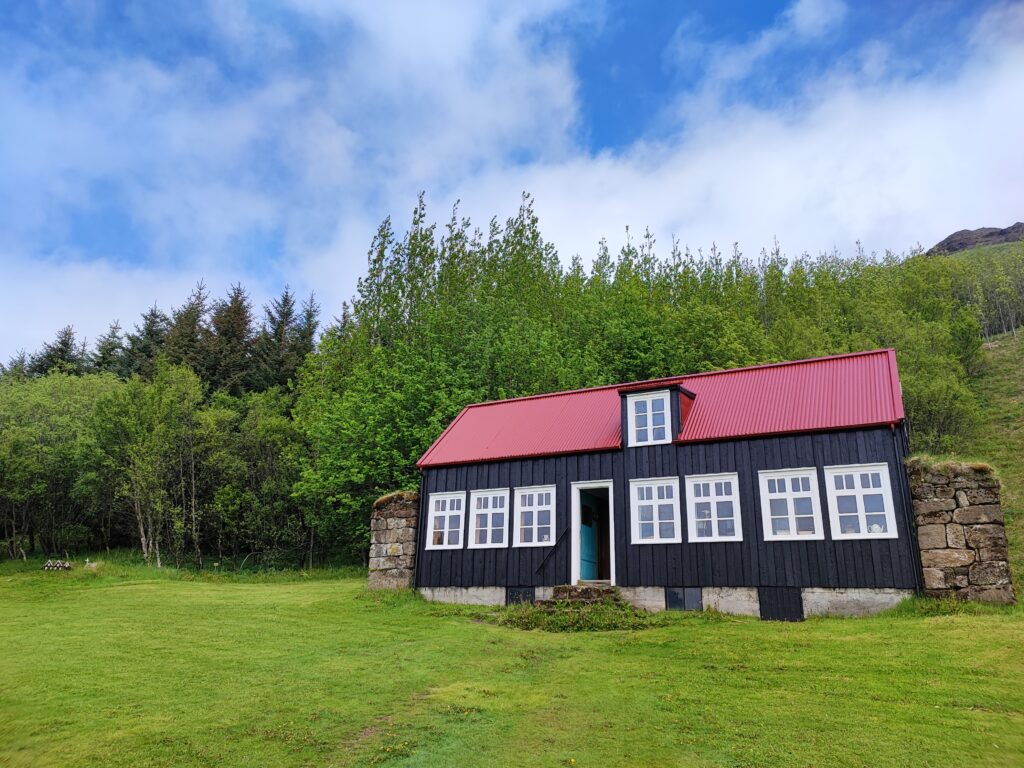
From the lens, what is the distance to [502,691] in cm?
1113

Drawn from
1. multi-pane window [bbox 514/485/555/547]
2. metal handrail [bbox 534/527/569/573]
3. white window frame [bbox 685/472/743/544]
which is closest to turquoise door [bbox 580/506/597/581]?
metal handrail [bbox 534/527/569/573]

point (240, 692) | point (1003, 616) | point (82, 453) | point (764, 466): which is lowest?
point (240, 692)

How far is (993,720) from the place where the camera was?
8328mm

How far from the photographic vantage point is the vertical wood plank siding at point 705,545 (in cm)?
1675

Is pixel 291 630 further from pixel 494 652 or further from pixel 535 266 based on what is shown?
pixel 535 266

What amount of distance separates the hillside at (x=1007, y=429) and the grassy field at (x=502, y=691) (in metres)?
9.79

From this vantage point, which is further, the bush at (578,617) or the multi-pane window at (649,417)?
the multi-pane window at (649,417)

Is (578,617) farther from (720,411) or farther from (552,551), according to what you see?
(720,411)

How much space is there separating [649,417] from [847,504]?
582cm

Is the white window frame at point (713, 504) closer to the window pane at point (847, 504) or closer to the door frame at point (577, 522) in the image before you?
the door frame at point (577, 522)

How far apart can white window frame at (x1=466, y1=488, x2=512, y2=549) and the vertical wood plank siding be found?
155mm

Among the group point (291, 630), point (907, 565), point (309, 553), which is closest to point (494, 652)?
point (291, 630)

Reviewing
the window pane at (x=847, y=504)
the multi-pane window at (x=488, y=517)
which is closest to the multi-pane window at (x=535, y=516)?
the multi-pane window at (x=488, y=517)

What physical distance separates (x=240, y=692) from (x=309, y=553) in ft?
98.3
